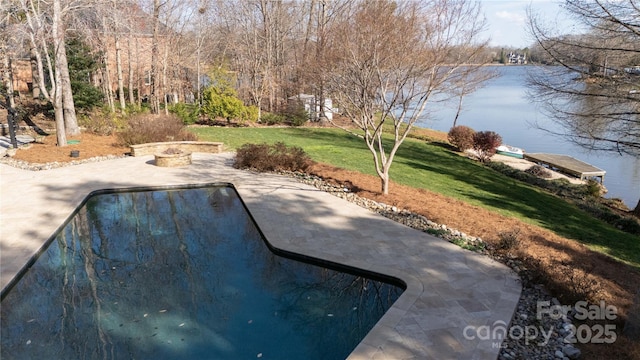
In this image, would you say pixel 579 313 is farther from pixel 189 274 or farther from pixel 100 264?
pixel 100 264

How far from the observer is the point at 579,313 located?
17.9 ft

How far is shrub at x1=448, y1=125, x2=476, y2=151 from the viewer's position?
20.7 metres

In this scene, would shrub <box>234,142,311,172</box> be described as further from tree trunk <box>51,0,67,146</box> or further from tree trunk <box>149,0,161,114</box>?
tree trunk <box>149,0,161,114</box>

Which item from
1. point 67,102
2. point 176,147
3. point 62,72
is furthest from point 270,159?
point 62,72

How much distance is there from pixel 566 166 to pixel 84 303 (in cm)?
2356

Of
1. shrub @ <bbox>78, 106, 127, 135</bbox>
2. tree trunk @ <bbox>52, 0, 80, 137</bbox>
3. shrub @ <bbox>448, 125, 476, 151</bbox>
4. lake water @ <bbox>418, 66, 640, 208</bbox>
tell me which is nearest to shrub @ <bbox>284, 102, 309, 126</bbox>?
lake water @ <bbox>418, 66, 640, 208</bbox>

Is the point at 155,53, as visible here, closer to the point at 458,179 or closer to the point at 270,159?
the point at 270,159

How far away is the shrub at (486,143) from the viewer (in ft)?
62.4

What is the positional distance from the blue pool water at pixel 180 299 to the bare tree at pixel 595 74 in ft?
22.9

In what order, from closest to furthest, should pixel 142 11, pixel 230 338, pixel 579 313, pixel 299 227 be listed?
pixel 230 338 < pixel 579 313 < pixel 299 227 < pixel 142 11

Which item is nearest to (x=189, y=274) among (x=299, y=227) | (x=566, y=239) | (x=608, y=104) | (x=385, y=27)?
(x=299, y=227)

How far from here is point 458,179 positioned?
14.7 meters

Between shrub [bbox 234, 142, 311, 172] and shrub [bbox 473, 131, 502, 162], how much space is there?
34.8 feet

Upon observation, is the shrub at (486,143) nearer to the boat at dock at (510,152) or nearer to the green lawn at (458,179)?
the green lawn at (458,179)
